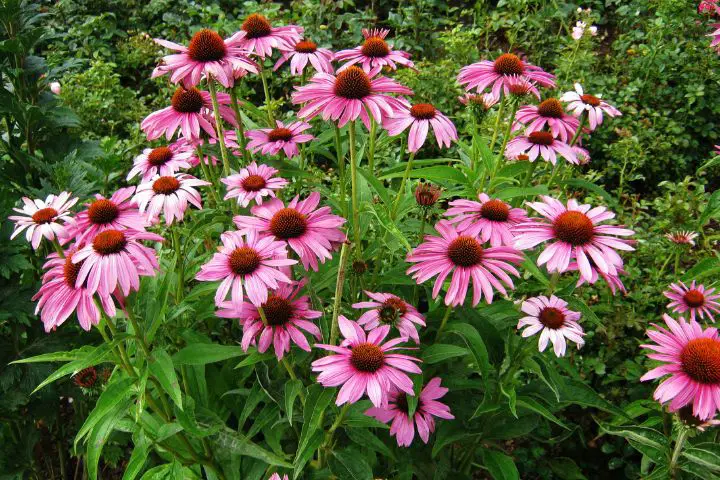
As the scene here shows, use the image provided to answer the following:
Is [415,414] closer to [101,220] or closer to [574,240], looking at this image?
[574,240]

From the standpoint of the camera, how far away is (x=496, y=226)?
130cm

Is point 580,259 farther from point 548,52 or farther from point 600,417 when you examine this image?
point 548,52

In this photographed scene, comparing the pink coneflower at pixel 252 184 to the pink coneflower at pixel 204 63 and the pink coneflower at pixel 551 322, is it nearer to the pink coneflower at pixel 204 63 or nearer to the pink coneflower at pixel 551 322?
the pink coneflower at pixel 204 63

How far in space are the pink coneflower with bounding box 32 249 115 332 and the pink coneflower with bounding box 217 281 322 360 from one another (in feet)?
0.74

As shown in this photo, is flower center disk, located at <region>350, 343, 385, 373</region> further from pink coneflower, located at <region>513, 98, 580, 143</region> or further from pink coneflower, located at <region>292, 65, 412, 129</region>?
pink coneflower, located at <region>513, 98, 580, 143</region>

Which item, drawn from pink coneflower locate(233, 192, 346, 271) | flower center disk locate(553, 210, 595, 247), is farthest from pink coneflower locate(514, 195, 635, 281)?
pink coneflower locate(233, 192, 346, 271)

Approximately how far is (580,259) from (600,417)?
1290mm

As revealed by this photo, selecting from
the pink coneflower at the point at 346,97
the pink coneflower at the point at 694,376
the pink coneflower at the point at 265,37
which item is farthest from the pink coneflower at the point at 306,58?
the pink coneflower at the point at 694,376

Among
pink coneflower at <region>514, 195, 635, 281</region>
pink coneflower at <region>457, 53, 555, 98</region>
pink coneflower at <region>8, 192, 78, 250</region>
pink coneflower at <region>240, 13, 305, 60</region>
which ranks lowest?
pink coneflower at <region>8, 192, 78, 250</region>

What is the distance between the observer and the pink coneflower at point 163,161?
140 cm

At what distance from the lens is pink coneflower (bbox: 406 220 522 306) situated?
118 cm

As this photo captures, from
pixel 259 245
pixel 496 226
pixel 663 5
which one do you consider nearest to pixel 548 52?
pixel 663 5

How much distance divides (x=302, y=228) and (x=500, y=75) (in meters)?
0.75

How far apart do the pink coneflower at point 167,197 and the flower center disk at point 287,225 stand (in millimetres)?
167
